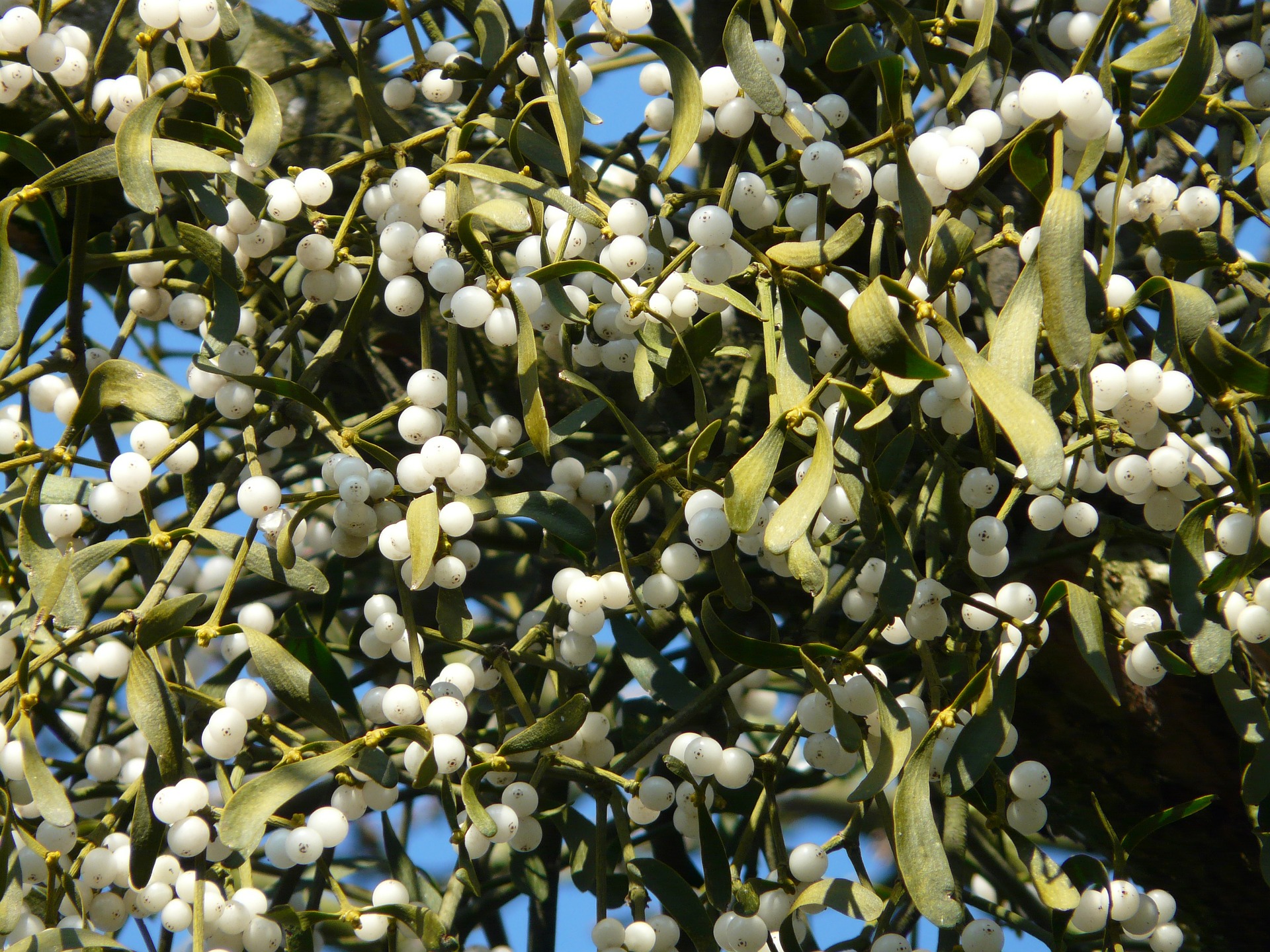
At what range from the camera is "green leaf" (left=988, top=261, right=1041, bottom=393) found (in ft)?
1.44

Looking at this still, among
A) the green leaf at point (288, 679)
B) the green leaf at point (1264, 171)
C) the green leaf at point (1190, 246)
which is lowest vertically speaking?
the green leaf at point (288, 679)

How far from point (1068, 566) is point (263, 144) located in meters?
0.59

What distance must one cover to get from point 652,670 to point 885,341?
0.24 m

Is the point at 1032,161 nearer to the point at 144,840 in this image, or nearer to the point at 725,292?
the point at 725,292

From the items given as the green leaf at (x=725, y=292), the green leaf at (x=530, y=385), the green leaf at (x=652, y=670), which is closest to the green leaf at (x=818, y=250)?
the green leaf at (x=725, y=292)

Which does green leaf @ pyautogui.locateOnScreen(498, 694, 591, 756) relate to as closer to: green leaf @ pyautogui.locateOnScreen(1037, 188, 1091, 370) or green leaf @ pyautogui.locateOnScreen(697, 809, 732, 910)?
green leaf @ pyautogui.locateOnScreen(697, 809, 732, 910)

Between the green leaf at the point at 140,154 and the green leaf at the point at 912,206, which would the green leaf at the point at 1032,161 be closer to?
the green leaf at the point at 912,206

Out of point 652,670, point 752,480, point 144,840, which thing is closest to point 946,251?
point 752,480

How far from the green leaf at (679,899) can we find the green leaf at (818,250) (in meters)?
0.32

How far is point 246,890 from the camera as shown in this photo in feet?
1.90

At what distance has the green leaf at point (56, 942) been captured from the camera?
53cm

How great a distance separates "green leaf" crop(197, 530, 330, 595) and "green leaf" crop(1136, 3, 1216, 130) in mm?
440

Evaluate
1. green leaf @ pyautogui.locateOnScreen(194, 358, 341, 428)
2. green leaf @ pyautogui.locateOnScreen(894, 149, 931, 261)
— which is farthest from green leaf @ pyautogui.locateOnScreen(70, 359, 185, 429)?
green leaf @ pyautogui.locateOnScreen(894, 149, 931, 261)

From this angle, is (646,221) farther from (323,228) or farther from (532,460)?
(532,460)
